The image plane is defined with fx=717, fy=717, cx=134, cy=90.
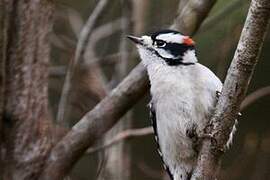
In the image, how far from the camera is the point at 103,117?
346cm

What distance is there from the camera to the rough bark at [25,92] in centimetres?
355

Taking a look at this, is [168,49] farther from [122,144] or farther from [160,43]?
[122,144]

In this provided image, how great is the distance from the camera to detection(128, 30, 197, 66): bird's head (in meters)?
3.34

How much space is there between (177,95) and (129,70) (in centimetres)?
151

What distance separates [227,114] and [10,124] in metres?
1.40

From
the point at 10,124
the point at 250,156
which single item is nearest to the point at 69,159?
the point at 10,124

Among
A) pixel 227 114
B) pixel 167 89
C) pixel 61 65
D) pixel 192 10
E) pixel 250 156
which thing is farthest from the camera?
pixel 61 65

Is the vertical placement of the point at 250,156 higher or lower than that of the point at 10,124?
lower

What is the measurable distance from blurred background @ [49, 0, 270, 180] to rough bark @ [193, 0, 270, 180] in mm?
1348

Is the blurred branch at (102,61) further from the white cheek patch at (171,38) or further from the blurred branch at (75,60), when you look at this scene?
the white cheek patch at (171,38)

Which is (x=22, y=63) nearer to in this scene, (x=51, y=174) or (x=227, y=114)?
(x=51, y=174)

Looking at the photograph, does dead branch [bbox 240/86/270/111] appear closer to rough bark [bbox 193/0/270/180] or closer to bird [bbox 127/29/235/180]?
bird [bbox 127/29/235/180]

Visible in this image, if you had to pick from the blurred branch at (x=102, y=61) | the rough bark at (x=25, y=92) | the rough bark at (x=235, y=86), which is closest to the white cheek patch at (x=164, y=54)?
the rough bark at (x=25, y=92)

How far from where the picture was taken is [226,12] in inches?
167
